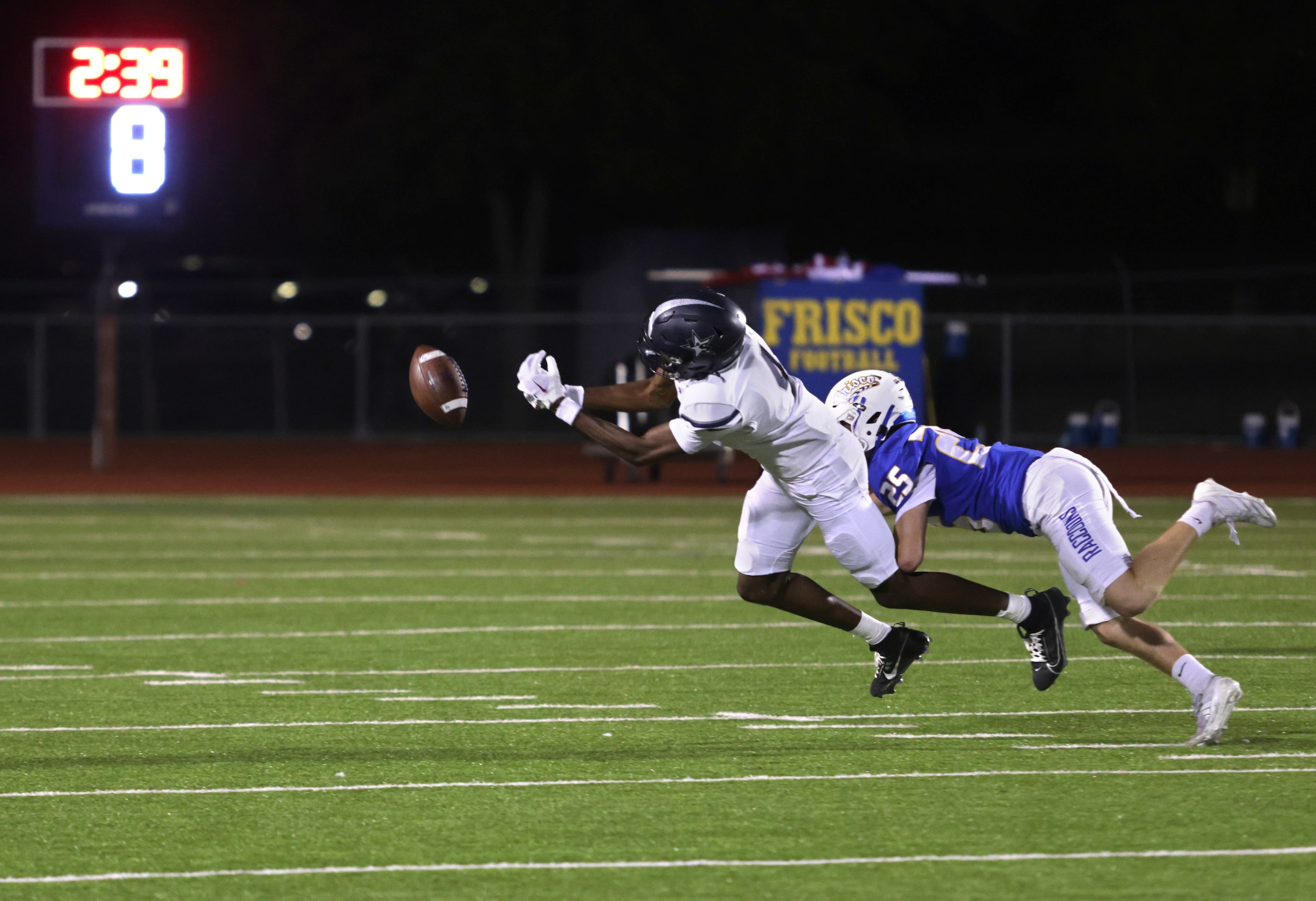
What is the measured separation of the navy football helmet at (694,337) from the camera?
282 inches

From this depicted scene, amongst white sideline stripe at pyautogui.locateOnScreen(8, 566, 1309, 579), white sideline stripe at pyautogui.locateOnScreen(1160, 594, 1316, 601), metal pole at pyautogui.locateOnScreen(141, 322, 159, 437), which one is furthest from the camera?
metal pole at pyautogui.locateOnScreen(141, 322, 159, 437)

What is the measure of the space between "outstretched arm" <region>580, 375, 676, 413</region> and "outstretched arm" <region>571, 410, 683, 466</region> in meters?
0.07

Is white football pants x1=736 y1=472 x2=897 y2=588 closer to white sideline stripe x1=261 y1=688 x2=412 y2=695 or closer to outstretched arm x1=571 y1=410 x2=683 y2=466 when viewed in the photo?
outstretched arm x1=571 y1=410 x2=683 y2=466

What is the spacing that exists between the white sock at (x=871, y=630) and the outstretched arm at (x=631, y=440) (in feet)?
3.42

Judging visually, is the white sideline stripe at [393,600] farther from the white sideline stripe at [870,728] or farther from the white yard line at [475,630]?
the white sideline stripe at [870,728]

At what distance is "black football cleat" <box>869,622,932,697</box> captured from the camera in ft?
25.6

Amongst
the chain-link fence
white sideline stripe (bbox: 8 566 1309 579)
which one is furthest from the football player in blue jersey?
the chain-link fence

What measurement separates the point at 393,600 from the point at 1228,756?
6391 millimetres

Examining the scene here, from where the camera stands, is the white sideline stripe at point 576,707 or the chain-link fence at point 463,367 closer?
the white sideline stripe at point 576,707

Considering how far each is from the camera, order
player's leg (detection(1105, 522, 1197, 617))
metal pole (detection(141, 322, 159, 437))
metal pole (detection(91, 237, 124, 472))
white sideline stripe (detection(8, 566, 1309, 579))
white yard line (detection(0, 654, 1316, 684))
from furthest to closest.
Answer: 1. metal pole (detection(141, 322, 159, 437))
2. metal pole (detection(91, 237, 124, 472))
3. white sideline stripe (detection(8, 566, 1309, 579))
4. white yard line (detection(0, 654, 1316, 684))
5. player's leg (detection(1105, 522, 1197, 617))

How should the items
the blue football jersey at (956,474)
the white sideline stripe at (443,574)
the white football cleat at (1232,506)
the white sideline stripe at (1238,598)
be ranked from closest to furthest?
the white football cleat at (1232,506)
the blue football jersey at (956,474)
the white sideline stripe at (1238,598)
the white sideline stripe at (443,574)

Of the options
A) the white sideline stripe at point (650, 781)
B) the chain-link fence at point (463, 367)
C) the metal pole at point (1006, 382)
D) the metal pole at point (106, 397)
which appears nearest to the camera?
the white sideline stripe at point (650, 781)

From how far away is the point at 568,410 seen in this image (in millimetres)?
Result: 7238

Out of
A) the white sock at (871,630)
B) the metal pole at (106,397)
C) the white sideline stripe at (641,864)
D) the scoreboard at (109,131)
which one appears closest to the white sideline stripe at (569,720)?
the white sock at (871,630)
